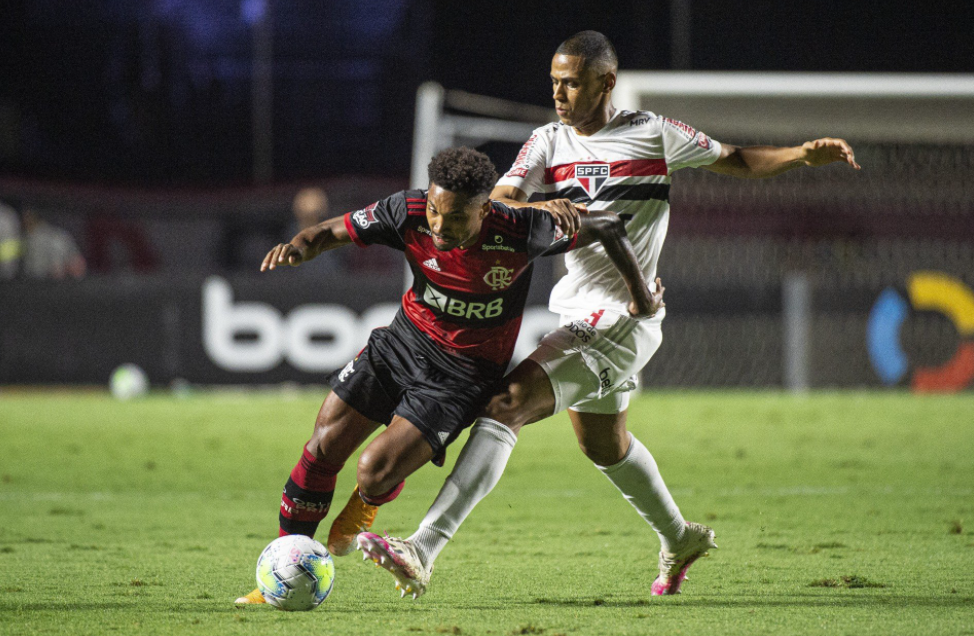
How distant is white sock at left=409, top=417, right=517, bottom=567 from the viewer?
4.10 meters

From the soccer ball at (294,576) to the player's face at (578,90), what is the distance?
188cm

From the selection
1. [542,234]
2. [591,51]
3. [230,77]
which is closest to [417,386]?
[542,234]

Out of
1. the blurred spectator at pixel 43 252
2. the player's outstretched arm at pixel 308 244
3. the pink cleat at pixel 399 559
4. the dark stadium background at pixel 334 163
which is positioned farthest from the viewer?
the blurred spectator at pixel 43 252

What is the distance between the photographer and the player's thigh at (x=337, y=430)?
4531 millimetres

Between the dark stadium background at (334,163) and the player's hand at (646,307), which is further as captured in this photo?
the dark stadium background at (334,163)

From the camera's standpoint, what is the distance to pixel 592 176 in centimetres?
485

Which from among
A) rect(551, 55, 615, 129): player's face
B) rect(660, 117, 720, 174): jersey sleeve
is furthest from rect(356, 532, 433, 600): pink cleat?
rect(660, 117, 720, 174): jersey sleeve

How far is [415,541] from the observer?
4043mm

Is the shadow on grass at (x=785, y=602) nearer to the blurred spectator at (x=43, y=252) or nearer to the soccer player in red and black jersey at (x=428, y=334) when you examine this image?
the soccer player in red and black jersey at (x=428, y=334)

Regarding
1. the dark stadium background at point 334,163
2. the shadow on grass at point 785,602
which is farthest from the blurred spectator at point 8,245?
the shadow on grass at point 785,602

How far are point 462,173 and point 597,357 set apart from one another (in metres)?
0.88

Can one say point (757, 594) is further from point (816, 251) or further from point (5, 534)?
point (816, 251)

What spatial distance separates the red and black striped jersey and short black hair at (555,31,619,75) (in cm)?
67

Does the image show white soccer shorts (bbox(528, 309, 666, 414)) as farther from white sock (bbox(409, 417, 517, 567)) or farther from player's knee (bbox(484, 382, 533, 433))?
white sock (bbox(409, 417, 517, 567))
